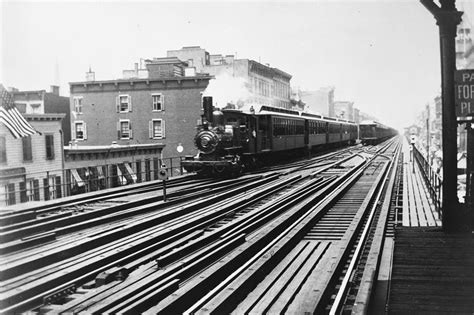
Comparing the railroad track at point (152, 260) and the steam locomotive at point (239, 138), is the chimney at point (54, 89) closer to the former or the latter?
the steam locomotive at point (239, 138)

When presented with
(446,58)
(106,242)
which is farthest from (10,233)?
(446,58)

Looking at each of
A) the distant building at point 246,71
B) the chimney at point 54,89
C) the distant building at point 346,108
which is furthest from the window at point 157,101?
the distant building at point 346,108

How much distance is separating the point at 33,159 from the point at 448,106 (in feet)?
67.7

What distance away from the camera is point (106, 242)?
26.1 feet

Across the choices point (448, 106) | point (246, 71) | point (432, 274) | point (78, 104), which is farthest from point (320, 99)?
point (432, 274)

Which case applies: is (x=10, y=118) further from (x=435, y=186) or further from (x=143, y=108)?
(x=143, y=108)

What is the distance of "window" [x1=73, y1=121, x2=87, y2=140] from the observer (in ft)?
128

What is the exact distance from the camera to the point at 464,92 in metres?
7.08

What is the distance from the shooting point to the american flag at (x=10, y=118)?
33.8ft

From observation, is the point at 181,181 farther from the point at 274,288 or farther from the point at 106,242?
the point at 274,288

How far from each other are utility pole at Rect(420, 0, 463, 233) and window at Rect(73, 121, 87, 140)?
3520cm

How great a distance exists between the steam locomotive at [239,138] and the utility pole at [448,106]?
10.6m

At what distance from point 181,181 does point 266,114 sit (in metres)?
5.88

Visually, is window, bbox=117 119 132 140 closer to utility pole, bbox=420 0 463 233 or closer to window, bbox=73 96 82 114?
window, bbox=73 96 82 114
